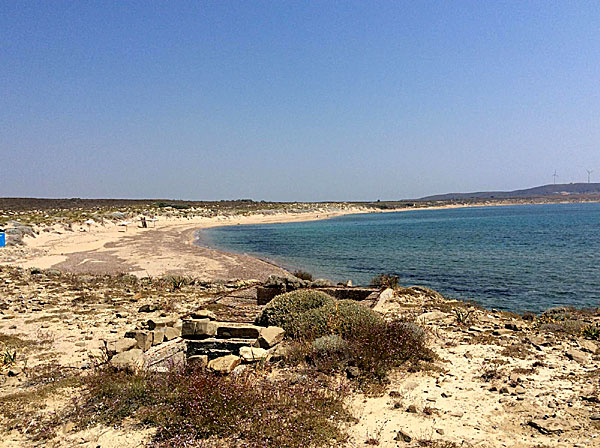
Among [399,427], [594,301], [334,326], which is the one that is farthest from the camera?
[594,301]

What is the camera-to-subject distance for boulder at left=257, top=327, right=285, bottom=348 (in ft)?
26.2

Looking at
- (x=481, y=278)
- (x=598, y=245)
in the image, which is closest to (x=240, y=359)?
(x=481, y=278)

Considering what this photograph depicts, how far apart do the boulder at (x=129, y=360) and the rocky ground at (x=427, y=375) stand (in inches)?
25.4

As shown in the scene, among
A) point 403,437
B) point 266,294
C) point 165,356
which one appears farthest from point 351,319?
point 266,294

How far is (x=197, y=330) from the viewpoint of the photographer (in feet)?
27.1

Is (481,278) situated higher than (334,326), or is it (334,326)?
(334,326)

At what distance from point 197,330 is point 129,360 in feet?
4.87

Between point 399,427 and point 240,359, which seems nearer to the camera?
point 399,427

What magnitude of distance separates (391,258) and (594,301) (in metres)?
14.8

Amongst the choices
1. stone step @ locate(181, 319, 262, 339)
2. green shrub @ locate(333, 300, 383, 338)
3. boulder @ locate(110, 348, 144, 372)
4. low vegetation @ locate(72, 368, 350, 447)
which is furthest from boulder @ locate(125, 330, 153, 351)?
green shrub @ locate(333, 300, 383, 338)

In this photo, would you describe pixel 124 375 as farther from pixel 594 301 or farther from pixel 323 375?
Answer: pixel 594 301

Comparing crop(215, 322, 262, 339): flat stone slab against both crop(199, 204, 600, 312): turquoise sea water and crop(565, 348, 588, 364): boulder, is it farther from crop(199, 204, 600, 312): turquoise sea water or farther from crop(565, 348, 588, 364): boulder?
crop(199, 204, 600, 312): turquoise sea water

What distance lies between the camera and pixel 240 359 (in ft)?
24.4

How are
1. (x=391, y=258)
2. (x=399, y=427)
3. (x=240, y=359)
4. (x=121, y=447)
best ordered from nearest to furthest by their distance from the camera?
1. (x=121, y=447)
2. (x=399, y=427)
3. (x=240, y=359)
4. (x=391, y=258)
